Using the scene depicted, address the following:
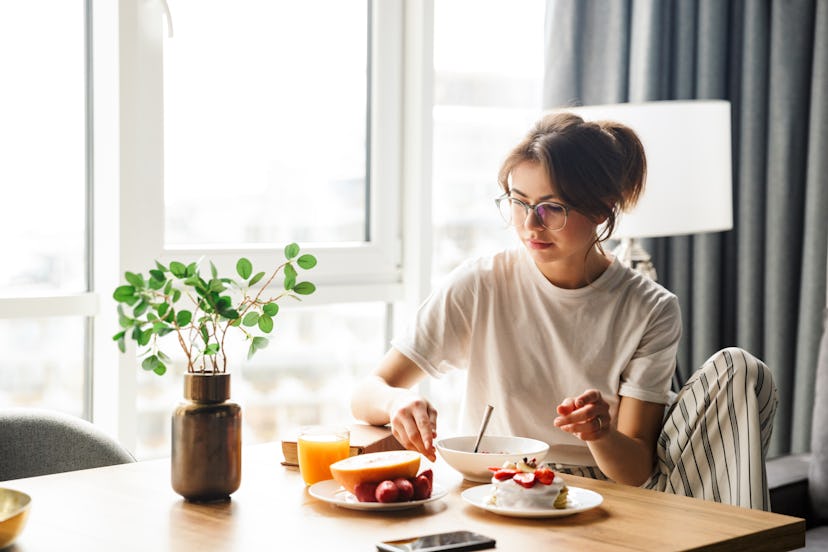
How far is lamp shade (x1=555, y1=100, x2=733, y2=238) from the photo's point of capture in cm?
265

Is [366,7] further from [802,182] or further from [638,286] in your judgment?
[802,182]

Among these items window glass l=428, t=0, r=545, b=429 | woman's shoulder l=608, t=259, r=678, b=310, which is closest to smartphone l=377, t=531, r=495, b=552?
woman's shoulder l=608, t=259, r=678, b=310

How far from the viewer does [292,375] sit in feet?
9.23

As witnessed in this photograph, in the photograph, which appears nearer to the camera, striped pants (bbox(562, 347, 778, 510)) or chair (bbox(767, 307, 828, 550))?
striped pants (bbox(562, 347, 778, 510))

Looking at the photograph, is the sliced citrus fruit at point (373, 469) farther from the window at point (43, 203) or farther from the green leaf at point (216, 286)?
the window at point (43, 203)

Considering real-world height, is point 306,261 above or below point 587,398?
above

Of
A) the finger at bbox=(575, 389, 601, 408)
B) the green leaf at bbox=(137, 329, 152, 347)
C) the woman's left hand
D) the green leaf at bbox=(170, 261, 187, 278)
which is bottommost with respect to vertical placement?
the woman's left hand

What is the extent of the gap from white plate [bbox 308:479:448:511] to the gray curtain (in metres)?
1.89

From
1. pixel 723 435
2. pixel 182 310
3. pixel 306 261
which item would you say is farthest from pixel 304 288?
pixel 723 435

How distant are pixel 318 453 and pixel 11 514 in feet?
1.53

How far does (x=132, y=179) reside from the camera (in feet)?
7.91

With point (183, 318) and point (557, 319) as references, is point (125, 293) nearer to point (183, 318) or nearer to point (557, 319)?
point (183, 318)

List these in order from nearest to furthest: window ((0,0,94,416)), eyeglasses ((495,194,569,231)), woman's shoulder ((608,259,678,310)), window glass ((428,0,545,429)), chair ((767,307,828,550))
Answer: eyeglasses ((495,194,569,231)), woman's shoulder ((608,259,678,310)), window ((0,0,94,416)), chair ((767,307,828,550)), window glass ((428,0,545,429))

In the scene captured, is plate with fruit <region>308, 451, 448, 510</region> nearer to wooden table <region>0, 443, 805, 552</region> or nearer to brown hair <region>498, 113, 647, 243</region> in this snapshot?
wooden table <region>0, 443, 805, 552</region>
